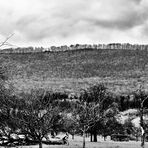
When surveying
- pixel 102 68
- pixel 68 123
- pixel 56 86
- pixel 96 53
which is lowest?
pixel 68 123

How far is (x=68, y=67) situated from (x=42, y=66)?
11674 millimetres

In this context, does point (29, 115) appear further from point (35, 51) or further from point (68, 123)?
point (35, 51)

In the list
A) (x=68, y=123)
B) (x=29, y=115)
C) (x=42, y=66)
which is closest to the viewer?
(x=29, y=115)

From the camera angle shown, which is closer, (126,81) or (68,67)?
(126,81)

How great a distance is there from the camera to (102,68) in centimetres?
12706

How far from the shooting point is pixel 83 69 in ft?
428

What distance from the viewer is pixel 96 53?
508 ft

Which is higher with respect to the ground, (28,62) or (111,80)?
(28,62)

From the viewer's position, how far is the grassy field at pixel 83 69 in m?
106

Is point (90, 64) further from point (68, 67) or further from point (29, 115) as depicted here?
point (29, 115)

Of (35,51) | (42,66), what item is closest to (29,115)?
(42,66)

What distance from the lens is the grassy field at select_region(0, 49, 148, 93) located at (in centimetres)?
10556

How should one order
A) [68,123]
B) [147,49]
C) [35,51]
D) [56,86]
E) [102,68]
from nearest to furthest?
[68,123] → [56,86] → [102,68] → [147,49] → [35,51]

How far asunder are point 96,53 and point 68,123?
309 feet
